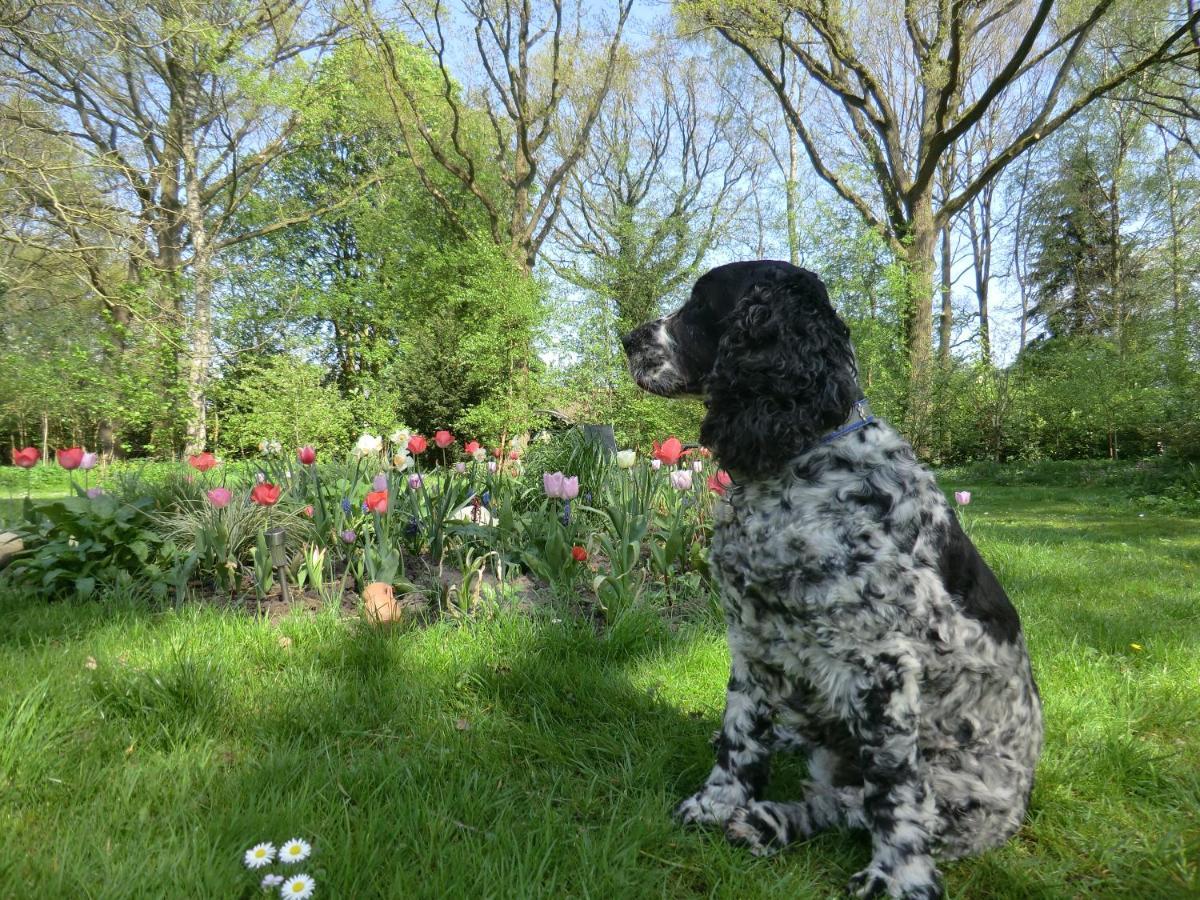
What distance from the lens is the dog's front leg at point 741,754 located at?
185cm

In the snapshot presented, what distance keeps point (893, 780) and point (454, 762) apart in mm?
1304

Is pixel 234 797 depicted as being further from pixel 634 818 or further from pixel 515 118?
pixel 515 118

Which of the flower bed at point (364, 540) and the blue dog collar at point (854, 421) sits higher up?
the blue dog collar at point (854, 421)

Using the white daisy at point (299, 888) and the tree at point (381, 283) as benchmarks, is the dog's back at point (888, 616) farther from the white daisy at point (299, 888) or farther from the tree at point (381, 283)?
the tree at point (381, 283)

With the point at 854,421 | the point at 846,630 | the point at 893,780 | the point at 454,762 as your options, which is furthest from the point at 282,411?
the point at 893,780

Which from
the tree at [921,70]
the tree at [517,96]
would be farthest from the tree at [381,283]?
the tree at [921,70]

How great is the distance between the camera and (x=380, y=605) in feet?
9.30

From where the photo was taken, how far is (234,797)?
1662 mm

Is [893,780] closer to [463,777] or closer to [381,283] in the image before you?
[463,777]

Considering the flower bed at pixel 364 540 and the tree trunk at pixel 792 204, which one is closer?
the flower bed at pixel 364 540

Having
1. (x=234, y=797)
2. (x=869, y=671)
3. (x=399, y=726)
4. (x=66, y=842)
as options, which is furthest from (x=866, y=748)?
(x=66, y=842)

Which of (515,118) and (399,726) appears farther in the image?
(515,118)

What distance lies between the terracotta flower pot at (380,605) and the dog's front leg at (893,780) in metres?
2.04

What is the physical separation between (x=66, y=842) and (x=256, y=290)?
52.9 ft
